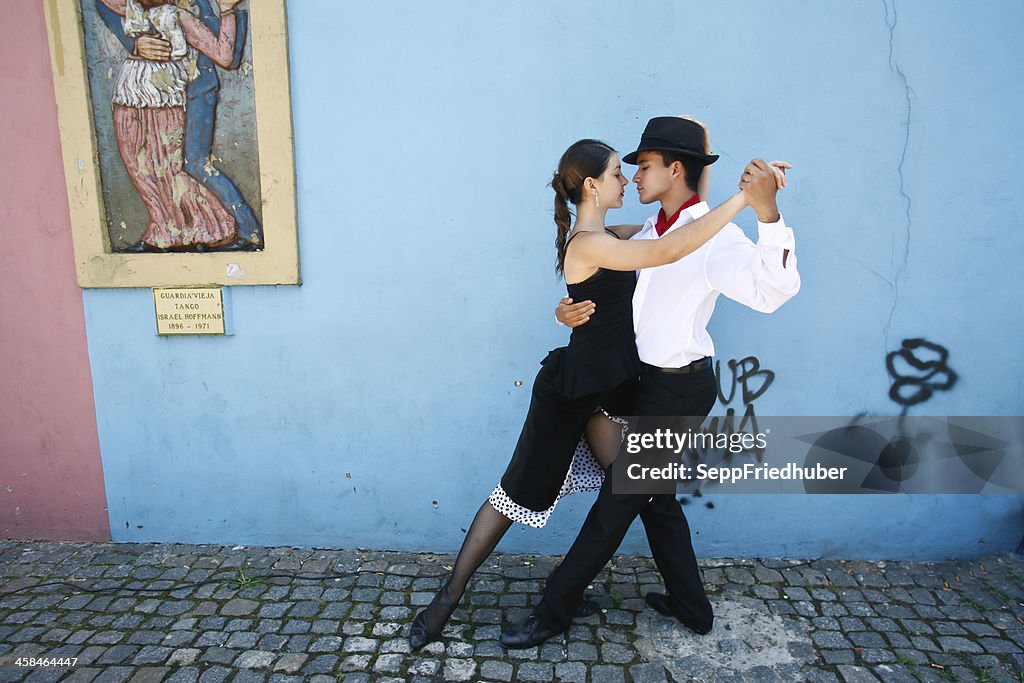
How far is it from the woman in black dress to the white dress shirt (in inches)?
4.0

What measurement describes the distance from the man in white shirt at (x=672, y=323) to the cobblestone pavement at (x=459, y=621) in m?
0.23

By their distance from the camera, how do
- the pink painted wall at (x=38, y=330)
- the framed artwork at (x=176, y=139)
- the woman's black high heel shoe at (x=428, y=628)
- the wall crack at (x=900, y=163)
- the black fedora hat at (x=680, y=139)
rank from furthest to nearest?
the pink painted wall at (x=38, y=330) → the framed artwork at (x=176, y=139) → the wall crack at (x=900, y=163) → the woman's black high heel shoe at (x=428, y=628) → the black fedora hat at (x=680, y=139)

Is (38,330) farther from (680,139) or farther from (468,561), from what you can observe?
(680,139)

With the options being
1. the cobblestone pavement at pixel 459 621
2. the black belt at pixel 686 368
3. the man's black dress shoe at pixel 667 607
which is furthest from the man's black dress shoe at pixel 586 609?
the black belt at pixel 686 368

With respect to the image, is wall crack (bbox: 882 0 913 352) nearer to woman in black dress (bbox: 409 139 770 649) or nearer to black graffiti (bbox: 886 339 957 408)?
black graffiti (bbox: 886 339 957 408)

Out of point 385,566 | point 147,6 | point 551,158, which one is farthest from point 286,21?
point 385,566

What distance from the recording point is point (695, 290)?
2.54m

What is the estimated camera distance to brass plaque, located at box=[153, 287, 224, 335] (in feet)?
11.3

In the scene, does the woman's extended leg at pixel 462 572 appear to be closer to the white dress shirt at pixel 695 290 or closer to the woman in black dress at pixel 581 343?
the woman in black dress at pixel 581 343

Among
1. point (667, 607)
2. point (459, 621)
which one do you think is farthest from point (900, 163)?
point (459, 621)

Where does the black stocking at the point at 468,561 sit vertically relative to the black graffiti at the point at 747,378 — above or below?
below

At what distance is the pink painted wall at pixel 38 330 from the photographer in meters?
3.34

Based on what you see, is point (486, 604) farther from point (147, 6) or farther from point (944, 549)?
point (147, 6)

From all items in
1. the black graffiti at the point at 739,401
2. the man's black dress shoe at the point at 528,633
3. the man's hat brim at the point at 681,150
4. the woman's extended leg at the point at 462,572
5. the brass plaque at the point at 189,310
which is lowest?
the man's black dress shoe at the point at 528,633
